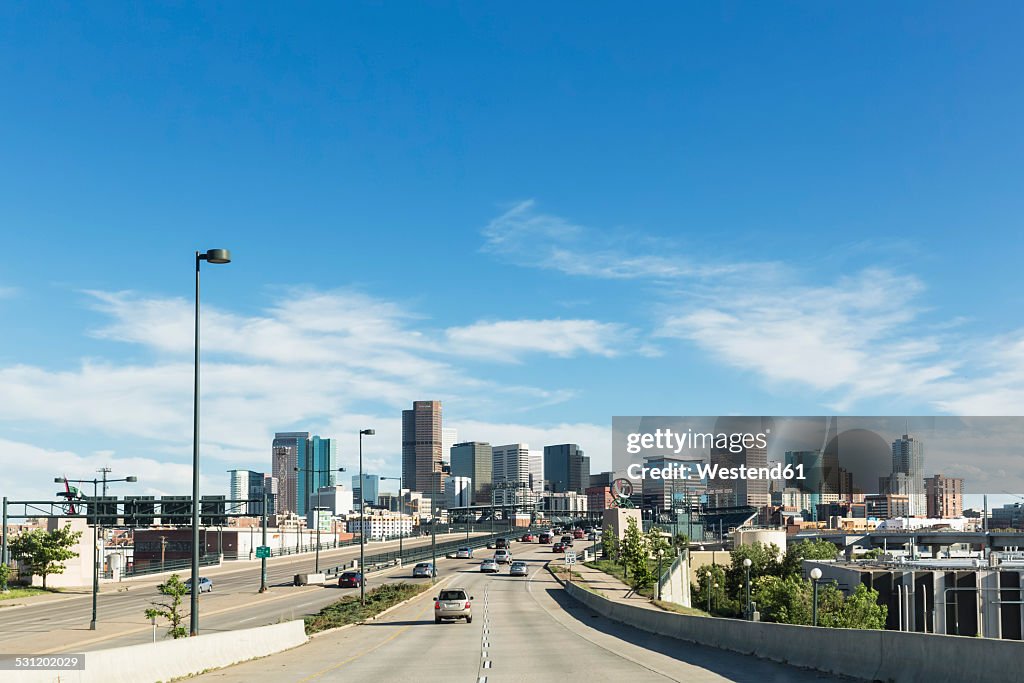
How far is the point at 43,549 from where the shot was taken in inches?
3125

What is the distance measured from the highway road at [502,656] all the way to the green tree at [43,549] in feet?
133

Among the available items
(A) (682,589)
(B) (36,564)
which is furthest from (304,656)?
(A) (682,589)

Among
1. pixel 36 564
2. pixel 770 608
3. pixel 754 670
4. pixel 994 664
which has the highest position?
pixel 994 664

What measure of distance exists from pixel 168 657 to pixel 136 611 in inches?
1774

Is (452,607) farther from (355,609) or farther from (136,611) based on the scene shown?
(136,611)

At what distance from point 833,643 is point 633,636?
54.4 feet

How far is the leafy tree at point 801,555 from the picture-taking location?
131875mm

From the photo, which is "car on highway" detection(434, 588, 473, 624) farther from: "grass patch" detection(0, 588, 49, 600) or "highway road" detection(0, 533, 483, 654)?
"grass patch" detection(0, 588, 49, 600)

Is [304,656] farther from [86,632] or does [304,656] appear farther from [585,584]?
[585,584]

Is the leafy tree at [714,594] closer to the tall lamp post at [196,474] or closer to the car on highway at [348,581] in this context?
the car on highway at [348,581]

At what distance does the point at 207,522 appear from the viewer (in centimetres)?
13762

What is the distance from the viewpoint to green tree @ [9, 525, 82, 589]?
261 feet

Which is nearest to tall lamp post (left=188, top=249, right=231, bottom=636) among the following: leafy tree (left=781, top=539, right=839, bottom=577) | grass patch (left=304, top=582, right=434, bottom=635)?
grass patch (left=304, top=582, right=434, bottom=635)

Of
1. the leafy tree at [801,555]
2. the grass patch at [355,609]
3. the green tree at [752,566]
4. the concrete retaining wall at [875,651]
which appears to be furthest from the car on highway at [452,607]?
the green tree at [752,566]
